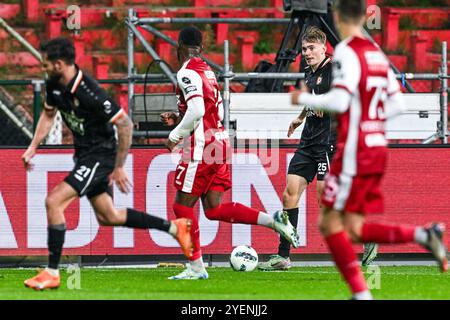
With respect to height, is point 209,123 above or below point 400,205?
above

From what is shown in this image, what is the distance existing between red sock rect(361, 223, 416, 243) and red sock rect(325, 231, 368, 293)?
17 centimetres

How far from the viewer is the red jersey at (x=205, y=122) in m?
12.0

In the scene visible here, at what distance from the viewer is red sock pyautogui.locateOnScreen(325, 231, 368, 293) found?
29.2 feet

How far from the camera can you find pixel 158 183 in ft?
48.3

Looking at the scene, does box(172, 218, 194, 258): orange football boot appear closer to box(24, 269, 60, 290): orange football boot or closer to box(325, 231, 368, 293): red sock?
box(24, 269, 60, 290): orange football boot

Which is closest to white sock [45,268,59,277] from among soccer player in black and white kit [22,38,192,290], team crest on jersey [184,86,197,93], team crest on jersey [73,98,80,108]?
soccer player in black and white kit [22,38,192,290]

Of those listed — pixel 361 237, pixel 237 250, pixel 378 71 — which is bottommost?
pixel 237 250

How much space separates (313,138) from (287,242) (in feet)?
3.75

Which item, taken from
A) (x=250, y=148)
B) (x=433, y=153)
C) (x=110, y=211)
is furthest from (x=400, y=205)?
(x=110, y=211)

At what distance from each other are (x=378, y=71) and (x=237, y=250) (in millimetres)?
4658

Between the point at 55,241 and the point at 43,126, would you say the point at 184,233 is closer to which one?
the point at 55,241

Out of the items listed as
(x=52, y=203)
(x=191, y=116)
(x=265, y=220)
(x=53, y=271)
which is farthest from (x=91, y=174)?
(x=265, y=220)

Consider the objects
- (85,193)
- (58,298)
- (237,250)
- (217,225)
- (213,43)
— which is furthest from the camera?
(213,43)

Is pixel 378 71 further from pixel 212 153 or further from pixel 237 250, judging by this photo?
pixel 237 250
